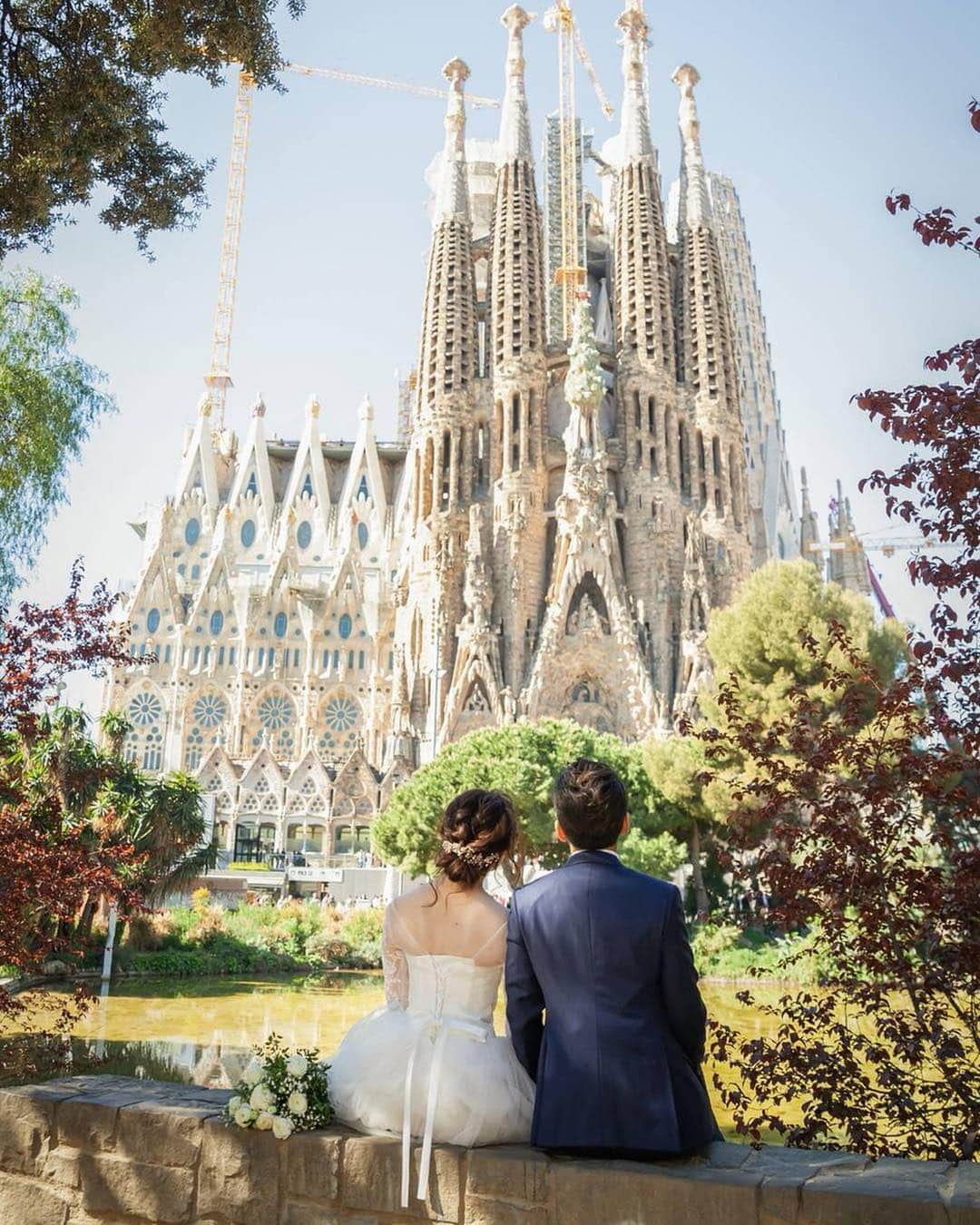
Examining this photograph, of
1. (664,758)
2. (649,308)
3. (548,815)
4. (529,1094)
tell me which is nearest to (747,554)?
(649,308)

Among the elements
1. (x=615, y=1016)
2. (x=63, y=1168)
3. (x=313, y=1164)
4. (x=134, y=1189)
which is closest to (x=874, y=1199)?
(x=615, y=1016)

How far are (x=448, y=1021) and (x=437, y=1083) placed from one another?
0.63 feet

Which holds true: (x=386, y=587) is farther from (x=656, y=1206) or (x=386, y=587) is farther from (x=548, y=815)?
(x=656, y=1206)

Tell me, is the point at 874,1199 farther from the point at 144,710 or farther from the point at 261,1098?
the point at 144,710

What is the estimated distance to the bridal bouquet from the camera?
10.7ft

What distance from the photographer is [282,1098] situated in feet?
10.9

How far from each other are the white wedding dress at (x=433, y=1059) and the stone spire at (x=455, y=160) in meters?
48.3

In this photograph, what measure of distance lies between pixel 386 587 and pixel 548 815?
31.4 meters

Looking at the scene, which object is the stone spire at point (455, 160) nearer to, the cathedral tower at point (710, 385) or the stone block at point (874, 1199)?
the cathedral tower at point (710, 385)

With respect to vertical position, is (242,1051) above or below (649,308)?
below

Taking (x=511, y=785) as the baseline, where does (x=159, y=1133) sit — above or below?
below

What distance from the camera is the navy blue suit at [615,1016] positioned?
2920 millimetres

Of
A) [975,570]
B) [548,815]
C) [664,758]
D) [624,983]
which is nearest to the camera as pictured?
[624,983]

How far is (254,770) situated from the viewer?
45844 mm
